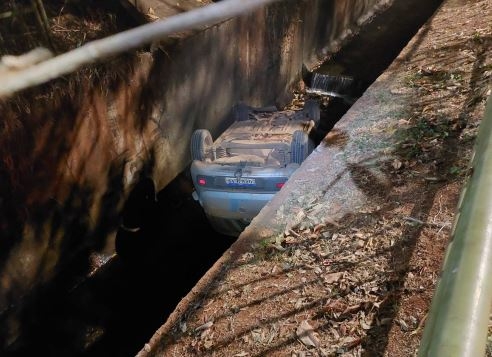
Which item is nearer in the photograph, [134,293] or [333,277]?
[333,277]

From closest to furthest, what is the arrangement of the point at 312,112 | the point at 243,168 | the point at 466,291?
1. the point at 466,291
2. the point at 243,168
3. the point at 312,112

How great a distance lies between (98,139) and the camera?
261 inches

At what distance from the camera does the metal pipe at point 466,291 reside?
110 cm

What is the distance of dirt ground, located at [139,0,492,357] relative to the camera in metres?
3.40

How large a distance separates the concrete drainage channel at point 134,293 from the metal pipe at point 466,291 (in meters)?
5.50

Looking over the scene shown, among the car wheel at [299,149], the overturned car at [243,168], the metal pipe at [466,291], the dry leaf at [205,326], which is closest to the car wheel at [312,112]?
the overturned car at [243,168]

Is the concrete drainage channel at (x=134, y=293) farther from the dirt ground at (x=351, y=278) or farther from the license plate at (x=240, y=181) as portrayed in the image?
the dirt ground at (x=351, y=278)

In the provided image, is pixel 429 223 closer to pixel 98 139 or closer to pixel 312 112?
pixel 312 112

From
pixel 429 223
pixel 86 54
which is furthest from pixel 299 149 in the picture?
pixel 86 54

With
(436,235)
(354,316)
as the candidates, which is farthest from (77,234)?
(436,235)

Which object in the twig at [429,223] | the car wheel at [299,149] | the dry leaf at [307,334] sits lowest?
the car wheel at [299,149]

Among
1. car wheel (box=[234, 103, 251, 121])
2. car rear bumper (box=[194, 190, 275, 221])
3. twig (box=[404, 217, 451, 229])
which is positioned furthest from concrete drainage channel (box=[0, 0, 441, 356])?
twig (box=[404, 217, 451, 229])

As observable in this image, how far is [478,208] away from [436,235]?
269cm

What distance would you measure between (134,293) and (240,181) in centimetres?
260
